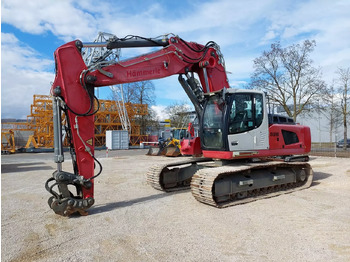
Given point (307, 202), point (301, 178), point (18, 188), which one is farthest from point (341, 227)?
point (18, 188)

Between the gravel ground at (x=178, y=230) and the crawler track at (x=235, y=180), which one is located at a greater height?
the crawler track at (x=235, y=180)

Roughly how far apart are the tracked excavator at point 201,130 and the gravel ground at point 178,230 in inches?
18.8

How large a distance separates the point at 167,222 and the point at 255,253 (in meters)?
1.89

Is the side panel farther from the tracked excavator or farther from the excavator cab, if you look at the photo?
the excavator cab

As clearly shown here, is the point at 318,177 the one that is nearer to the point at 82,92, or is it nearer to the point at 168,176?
the point at 168,176

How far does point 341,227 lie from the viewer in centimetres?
501

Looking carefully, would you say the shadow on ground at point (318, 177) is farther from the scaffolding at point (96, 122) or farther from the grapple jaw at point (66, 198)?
the scaffolding at point (96, 122)

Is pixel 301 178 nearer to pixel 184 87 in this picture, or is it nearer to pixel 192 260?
pixel 184 87

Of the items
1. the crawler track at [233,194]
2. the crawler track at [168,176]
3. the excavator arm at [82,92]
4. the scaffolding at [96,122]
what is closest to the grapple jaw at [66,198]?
the excavator arm at [82,92]

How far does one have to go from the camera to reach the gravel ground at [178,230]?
4.04 m

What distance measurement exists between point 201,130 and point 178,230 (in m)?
3.21

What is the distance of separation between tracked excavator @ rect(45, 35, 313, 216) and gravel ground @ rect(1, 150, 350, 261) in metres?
0.48

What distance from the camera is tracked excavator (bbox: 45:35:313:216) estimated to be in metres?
5.78

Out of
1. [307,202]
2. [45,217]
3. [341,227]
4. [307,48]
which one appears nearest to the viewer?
[341,227]
